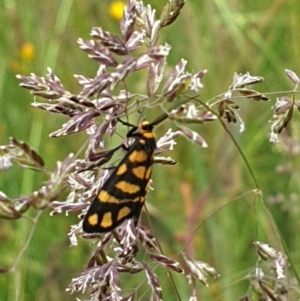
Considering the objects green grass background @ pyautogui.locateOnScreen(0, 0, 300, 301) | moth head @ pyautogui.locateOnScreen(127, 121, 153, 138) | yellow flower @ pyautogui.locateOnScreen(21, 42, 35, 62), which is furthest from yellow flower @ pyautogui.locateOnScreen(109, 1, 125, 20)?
moth head @ pyautogui.locateOnScreen(127, 121, 153, 138)

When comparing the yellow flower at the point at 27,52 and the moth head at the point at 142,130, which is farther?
the yellow flower at the point at 27,52

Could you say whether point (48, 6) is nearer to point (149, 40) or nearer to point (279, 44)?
point (279, 44)

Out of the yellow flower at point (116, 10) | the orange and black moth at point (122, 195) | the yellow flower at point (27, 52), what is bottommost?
the orange and black moth at point (122, 195)

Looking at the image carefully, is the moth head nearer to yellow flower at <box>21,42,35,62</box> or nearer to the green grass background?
the green grass background

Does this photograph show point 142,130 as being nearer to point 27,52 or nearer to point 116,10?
point 27,52

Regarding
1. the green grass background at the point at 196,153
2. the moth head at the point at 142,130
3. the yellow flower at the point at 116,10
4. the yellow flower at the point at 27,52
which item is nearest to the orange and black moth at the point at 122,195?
the moth head at the point at 142,130

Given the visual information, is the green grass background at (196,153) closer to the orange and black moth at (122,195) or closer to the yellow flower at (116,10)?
A: the yellow flower at (116,10)

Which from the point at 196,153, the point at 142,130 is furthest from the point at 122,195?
the point at 196,153
